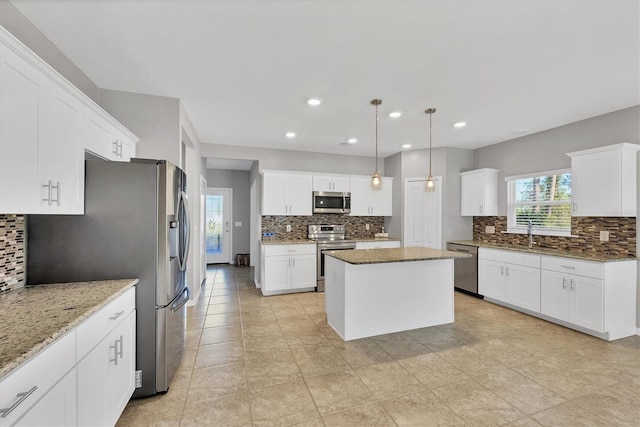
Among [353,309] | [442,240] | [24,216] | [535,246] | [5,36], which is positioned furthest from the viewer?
[442,240]

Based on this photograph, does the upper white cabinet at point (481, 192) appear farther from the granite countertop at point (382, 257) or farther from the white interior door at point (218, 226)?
the white interior door at point (218, 226)

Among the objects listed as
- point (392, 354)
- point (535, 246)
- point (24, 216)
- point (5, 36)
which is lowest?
point (392, 354)

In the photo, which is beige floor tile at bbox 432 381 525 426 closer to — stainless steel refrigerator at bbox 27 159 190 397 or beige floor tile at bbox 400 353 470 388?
beige floor tile at bbox 400 353 470 388

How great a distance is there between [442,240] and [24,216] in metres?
5.31

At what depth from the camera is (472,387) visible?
2.22 metres

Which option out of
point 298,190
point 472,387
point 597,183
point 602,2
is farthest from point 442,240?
point 602,2

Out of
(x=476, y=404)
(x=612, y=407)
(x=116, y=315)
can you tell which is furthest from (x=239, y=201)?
(x=612, y=407)

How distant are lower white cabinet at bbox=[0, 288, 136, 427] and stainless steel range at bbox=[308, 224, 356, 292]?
3216 mm

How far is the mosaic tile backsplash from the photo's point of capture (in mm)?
1668

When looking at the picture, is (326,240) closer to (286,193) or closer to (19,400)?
(286,193)

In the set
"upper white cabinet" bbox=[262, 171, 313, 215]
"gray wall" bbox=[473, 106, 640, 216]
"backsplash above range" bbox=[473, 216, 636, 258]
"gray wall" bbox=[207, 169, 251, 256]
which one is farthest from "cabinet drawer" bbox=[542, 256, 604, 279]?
"gray wall" bbox=[207, 169, 251, 256]

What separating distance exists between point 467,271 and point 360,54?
3.96m

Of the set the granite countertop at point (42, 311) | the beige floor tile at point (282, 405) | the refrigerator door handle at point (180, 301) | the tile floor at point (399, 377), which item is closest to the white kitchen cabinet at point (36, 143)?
the granite countertop at point (42, 311)

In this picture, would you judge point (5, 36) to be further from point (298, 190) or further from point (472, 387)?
point (298, 190)
